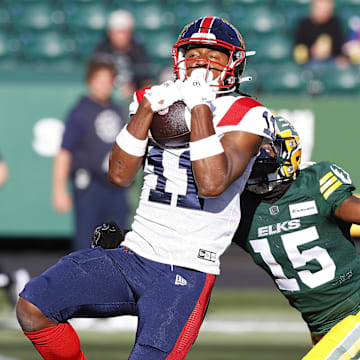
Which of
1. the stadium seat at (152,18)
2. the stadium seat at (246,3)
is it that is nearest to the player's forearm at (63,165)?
the stadium seat at (152,18)

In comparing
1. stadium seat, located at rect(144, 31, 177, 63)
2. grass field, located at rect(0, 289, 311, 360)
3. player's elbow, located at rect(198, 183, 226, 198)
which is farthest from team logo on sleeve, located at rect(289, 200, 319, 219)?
stadium seat, located at rect(144, 31, 177, 63)

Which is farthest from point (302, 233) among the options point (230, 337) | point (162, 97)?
point (230, 337)

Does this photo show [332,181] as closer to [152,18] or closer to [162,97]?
[162,97]

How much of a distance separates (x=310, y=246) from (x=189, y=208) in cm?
77

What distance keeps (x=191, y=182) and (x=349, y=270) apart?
0.97 m

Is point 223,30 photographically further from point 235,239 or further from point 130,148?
point 235,239

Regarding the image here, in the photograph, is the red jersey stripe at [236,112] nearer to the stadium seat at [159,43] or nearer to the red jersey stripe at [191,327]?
the red jersey stripe at [191,327]

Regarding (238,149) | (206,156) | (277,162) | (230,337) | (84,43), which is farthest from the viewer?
(84,43)

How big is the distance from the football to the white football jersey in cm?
9

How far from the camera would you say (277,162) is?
3477 mm

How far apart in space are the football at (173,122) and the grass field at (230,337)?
245 cm

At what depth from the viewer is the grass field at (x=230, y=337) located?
17.0 feet

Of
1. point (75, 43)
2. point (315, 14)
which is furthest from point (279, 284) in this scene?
point (75, 43)

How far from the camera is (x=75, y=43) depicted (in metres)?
9.53
